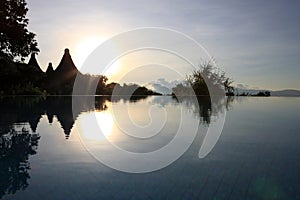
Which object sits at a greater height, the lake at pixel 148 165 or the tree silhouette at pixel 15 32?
the tree silhouette at pixel 15 32

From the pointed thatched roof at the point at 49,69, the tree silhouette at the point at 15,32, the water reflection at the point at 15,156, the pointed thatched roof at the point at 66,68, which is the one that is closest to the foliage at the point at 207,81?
the tree silhouette at the point at 15,32

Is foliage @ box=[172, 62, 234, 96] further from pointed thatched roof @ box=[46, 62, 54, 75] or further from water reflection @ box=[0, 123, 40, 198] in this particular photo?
water reflection @ box=[0, 123, 40, 198]

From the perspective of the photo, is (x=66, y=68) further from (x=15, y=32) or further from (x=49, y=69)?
(x=15, y=32)

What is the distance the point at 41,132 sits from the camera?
5.57m

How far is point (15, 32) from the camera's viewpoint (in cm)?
1781

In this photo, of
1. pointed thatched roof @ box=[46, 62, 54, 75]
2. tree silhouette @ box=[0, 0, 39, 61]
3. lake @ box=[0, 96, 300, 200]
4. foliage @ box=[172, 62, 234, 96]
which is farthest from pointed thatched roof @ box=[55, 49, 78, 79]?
lake @ box=[0, 96, 300, 200]

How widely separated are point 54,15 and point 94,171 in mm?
10991

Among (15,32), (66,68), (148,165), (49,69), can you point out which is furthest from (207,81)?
(148,165)

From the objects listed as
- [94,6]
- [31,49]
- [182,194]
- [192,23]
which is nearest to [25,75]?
[31,49]

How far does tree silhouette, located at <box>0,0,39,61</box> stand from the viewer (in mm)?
17531

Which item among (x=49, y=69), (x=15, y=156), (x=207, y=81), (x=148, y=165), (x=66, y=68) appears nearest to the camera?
(x=148, y=165)

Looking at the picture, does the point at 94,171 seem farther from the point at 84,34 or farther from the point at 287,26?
the point at 287,26

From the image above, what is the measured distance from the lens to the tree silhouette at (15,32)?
57.5ft

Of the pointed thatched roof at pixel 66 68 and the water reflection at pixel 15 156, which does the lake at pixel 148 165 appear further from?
the pointed thatched roof at pixel 66 68
